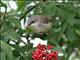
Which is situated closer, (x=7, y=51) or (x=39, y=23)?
(x=7, y=51)

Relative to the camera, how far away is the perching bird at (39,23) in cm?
176

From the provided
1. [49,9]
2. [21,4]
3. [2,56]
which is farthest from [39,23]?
[2,56]

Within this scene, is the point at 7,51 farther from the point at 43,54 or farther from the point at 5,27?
the point at 5,27

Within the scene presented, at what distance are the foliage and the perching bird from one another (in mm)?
33

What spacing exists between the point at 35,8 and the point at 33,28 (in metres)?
0.17

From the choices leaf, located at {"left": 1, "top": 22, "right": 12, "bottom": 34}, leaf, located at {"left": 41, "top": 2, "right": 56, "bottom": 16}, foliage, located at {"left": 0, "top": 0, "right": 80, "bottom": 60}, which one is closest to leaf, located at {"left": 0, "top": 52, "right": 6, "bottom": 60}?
foliage, located at {"left": 0, "top": 0, "right": 80, "bottom": 60}

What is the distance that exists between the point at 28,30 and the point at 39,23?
4.9 inches

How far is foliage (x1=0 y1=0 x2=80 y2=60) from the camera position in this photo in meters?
1.51

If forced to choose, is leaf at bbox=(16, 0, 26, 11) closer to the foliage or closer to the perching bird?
the foliage

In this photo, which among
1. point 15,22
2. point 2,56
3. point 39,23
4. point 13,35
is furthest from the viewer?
point 39,23

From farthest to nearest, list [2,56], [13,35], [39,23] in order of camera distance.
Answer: [39,23] → [13,35] → [2,56]

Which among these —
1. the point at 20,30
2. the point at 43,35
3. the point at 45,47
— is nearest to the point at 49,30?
the point at 43,35

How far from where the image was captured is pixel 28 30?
66.0 inches

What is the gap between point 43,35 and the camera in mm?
1772
